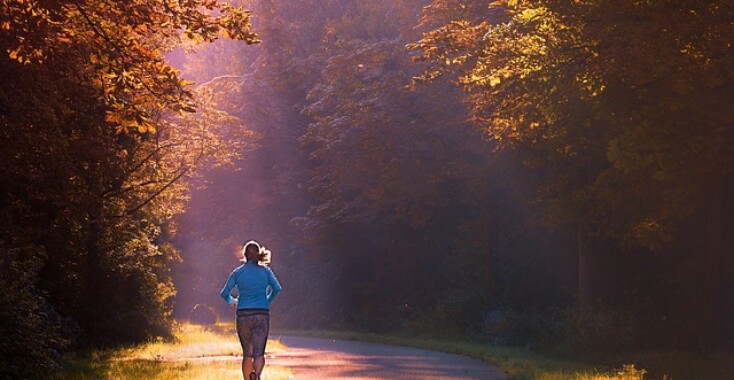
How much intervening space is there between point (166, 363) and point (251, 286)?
6.82 meters

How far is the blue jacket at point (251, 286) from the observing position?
14.6 meters

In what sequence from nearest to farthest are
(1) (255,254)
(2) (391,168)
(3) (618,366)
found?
(1) (255,254), (3) (618,366), (2) (391,168)

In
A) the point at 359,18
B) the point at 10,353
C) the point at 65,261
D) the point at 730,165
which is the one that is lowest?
the point at 10,353

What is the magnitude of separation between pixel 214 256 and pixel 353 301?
2071 centimetres

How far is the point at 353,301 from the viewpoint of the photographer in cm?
4841

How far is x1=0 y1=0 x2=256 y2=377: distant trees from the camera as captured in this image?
1122cm

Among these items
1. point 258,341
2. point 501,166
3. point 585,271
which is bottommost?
point 258,341

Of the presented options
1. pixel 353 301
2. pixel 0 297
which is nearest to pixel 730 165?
pixel 0 297

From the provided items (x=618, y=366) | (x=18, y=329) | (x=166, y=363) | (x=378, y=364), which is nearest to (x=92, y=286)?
(x=166, y=363)

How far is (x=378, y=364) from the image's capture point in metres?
21.9

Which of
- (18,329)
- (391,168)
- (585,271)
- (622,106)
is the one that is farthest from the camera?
(391,168)

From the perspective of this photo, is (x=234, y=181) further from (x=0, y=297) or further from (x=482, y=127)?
(x=0, y=297)

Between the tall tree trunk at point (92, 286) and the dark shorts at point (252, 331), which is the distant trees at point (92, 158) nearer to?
the tall tree trunk at point (92, 286)

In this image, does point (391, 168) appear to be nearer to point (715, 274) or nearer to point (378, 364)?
point (715, 274)
